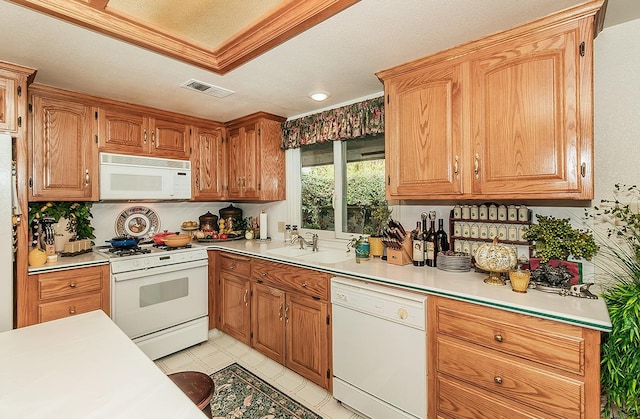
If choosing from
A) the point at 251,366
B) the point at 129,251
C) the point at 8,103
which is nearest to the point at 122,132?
the point at 8,103

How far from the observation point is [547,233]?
1629 mm

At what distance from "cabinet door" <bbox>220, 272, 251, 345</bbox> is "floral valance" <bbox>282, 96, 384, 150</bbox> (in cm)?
146

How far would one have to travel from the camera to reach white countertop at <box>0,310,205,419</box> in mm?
777

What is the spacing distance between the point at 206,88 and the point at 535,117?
2196mm

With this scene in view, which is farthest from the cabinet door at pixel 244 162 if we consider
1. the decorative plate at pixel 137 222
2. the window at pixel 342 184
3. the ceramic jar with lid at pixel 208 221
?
the decorative plate at pixel 137 222

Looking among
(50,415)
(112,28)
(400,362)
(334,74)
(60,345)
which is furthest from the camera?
(334,74)

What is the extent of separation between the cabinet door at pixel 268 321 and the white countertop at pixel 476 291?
397 mm

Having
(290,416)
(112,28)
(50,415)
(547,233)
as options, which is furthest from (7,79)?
(547,233)

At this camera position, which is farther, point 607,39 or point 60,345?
point 607,39

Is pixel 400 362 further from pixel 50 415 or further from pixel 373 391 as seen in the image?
pixel 50 415

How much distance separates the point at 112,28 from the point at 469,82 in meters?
1.94

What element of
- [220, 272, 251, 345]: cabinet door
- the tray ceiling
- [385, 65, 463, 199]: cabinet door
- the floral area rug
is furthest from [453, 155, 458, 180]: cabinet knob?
[220, 272, 251, 345]: cabinet door

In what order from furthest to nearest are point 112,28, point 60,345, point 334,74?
point 334,74 → point 112,28 → point 60,345

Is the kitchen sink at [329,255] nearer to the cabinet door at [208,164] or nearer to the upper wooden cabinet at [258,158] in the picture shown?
the upper wooden cabinet at [258,158]
